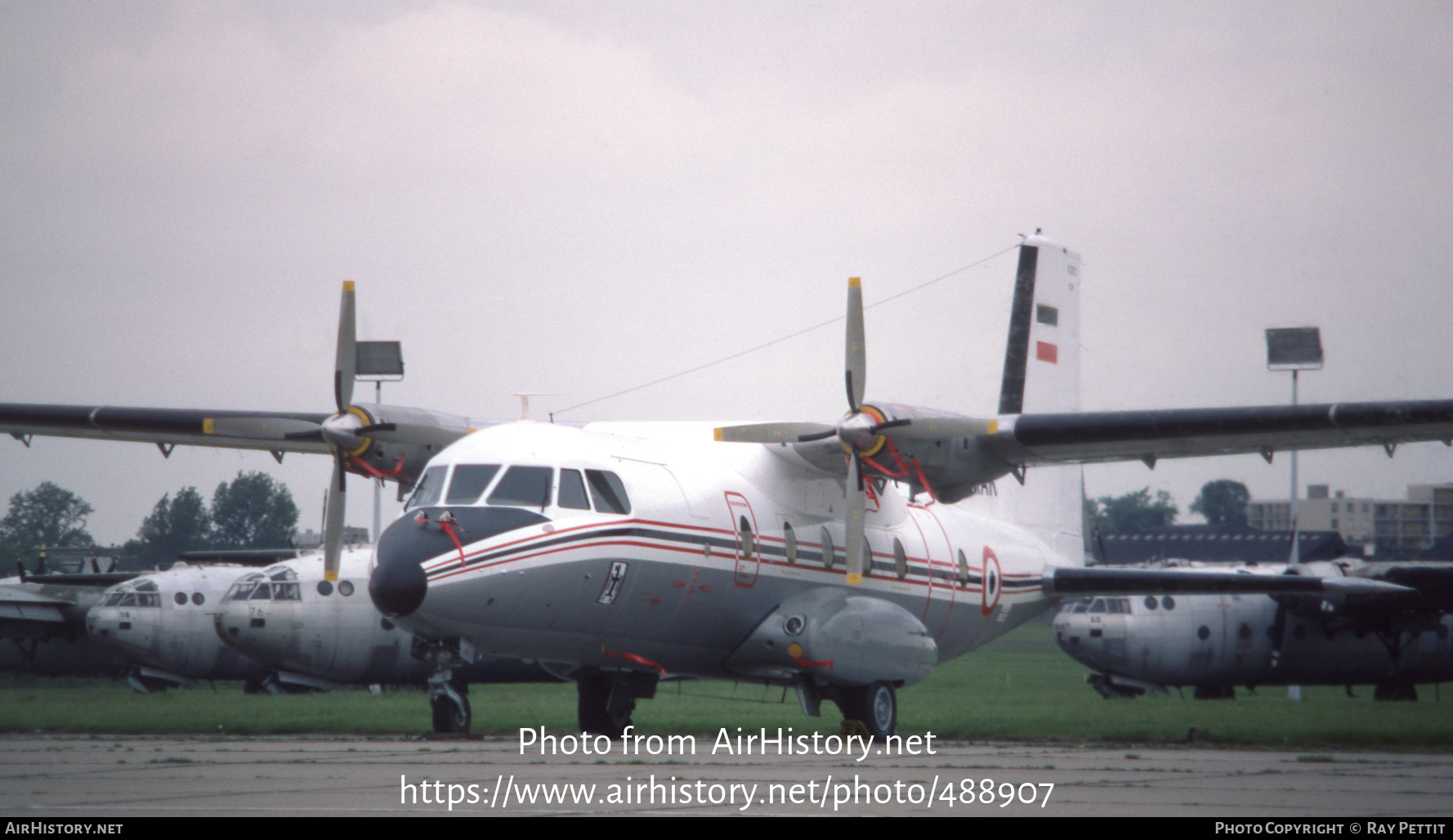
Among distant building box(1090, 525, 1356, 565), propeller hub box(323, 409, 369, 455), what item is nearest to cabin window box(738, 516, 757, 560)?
propeller hub box(323, 409, 369, 455)

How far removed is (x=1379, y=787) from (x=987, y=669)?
28410 mm

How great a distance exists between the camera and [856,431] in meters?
16.5

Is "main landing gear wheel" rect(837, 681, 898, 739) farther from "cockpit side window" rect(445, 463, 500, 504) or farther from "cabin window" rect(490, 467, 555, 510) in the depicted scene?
"cockpit side window" rect(445, 463, 500, 504)

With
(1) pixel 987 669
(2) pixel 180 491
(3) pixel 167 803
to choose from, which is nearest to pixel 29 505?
(2) pixel 180 491

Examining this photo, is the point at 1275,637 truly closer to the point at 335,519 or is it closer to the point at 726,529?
the point at 726,529

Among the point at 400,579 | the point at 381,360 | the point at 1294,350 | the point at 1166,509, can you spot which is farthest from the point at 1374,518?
the point at 400,579

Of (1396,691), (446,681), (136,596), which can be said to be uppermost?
(136,596)

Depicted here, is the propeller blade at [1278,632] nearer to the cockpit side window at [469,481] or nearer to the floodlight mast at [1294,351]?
the floodlight mast at [1294,351]

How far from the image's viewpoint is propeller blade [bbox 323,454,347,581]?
57.0 feet

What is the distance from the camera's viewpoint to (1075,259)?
2314 cm

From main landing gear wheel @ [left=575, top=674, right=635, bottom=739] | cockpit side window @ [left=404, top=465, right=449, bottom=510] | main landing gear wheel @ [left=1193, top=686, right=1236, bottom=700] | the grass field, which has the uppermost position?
cockpit side window @ [left=404, top=465, right=449, bottom=510]

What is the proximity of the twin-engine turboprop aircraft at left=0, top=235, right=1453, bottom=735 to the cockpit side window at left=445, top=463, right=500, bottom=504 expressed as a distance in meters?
0.02

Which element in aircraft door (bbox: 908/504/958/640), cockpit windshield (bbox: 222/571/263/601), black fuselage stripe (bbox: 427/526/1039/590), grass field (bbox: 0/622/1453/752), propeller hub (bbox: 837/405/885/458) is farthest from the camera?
cockpit windshield (bbox: 222/571/263/601)

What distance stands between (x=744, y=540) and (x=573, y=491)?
2.67 metres
